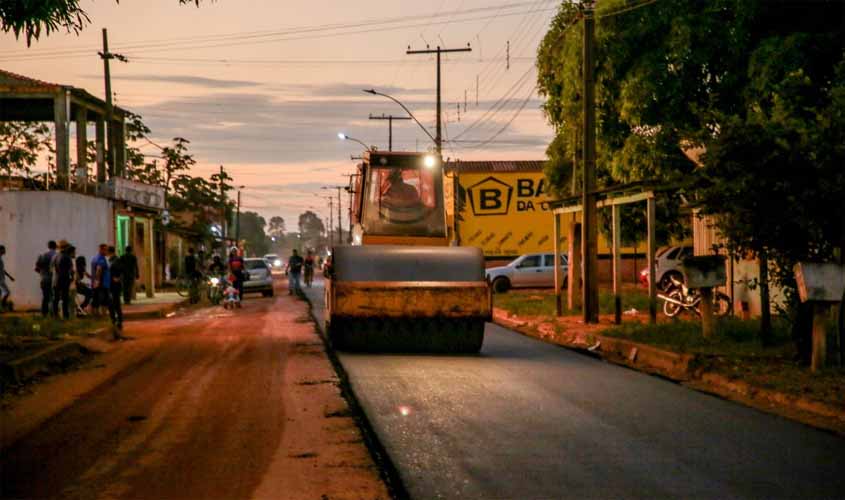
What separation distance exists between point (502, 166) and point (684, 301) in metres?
33.9

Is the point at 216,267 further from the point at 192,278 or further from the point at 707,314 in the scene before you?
the point at 707,314

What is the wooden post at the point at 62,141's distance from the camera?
113ft

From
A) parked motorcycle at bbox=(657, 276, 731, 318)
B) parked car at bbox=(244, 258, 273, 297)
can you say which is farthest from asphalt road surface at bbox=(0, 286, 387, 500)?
parked car at bbox=(244, 258, 273, 297)

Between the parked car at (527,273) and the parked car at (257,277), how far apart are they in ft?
28.9

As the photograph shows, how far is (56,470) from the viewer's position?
25.4ft

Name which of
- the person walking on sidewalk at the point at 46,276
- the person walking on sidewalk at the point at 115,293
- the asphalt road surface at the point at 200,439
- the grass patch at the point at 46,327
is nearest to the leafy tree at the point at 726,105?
the asphalt road surface at the point at 200,439

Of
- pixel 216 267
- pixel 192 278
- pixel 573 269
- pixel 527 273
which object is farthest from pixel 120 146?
pixel 573 269

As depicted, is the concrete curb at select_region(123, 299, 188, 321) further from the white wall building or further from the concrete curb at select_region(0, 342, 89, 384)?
the concrete curb at select_region(0, 342, 89, 384)

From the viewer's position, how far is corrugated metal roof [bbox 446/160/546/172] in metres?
55.8

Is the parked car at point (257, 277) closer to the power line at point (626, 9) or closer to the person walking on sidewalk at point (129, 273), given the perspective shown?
the person walking on sidewalk at point (129, 273)

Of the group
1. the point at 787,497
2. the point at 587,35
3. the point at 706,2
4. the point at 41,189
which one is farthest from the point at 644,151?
the point at 787,497

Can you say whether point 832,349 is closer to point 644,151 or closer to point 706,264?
point 706,264

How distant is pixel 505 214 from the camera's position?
54.8 metres

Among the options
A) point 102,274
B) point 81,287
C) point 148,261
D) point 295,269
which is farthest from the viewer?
point 295,269
